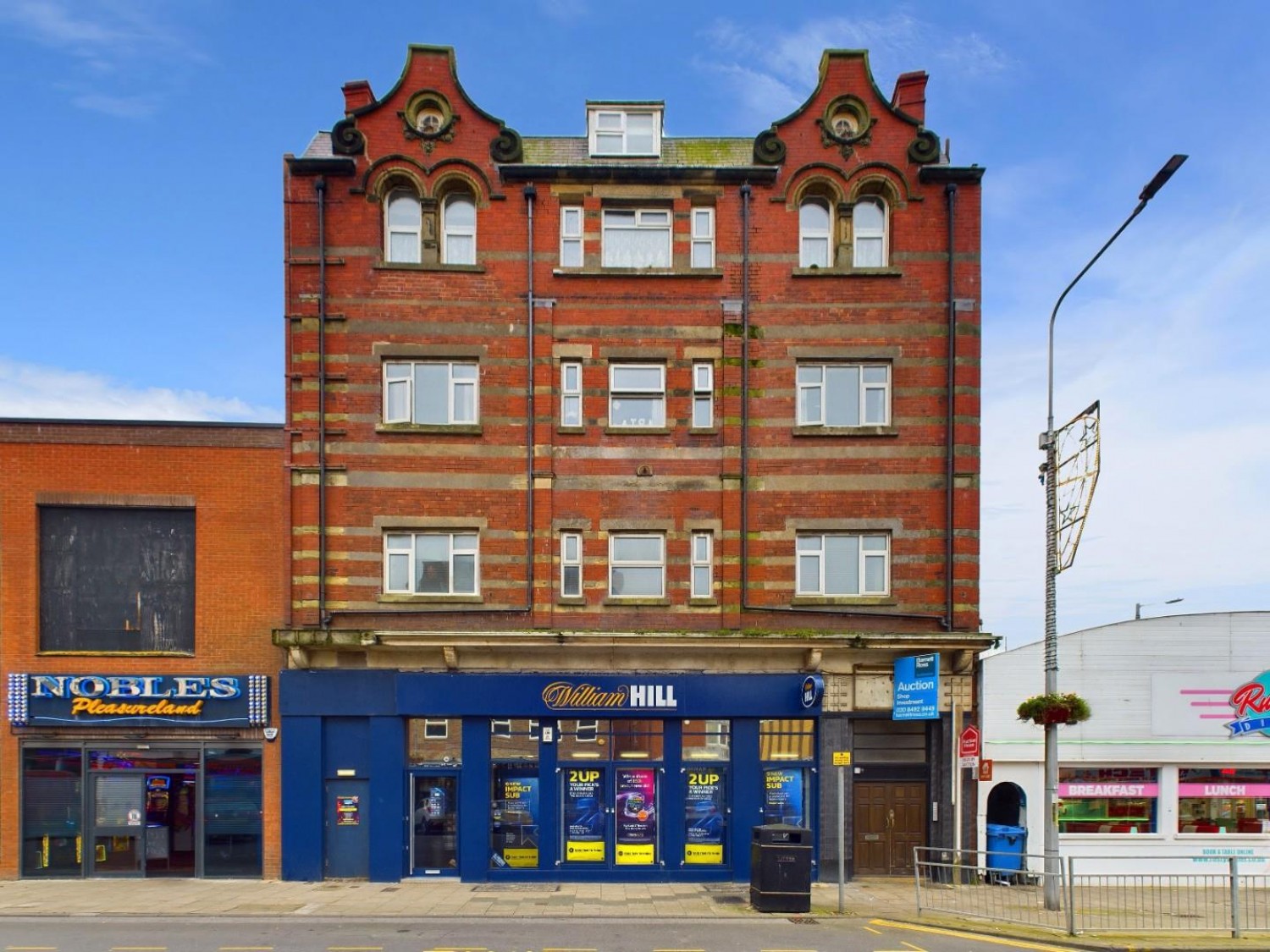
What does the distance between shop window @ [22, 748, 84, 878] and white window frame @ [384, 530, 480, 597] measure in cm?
710

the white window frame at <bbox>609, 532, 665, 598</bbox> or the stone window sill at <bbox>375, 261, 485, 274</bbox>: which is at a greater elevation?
the stone window sill at <bbox>375, 261, 485, 274</bbox>

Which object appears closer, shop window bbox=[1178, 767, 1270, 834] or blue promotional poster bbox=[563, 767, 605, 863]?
blue promotional poster bbox=[563, 767, 605, 863]

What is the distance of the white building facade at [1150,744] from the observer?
18234mm

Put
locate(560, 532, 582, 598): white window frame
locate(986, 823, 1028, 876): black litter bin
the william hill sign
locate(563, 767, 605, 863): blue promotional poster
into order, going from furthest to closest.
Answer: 1. locate(560, 532, 582, 598): white window frame
2. locate(563, 767, 605, 863): blue promotional poster
3. the william hill sign
4. locate(986, 823, 1028, 876): black litter bin

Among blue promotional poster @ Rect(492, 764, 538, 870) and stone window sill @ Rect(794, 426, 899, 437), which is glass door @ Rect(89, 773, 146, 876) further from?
stone window sill @ Rect(794, 426, 899, 437)

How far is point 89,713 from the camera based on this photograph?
58.8ft

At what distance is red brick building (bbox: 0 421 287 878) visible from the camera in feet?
58.9

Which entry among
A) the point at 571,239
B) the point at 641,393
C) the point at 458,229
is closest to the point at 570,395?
the point at 641,393

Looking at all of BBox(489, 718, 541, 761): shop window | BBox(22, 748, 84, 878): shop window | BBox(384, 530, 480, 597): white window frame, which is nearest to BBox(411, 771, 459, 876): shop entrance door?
BBox(489, 718, 541, 761): shop window

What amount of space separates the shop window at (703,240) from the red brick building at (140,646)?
9.57 m

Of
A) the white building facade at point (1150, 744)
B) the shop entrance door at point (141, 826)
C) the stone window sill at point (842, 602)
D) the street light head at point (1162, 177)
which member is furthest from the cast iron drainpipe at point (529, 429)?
the street light head at point (1162, 177)

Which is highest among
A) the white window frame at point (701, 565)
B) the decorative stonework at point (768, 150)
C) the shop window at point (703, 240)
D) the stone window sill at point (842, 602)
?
the decorative stonework at point (768, 150)

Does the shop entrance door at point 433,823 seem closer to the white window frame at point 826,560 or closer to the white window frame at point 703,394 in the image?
the white window frame at point 826,560

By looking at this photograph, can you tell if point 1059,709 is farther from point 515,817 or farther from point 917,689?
point 515,817
